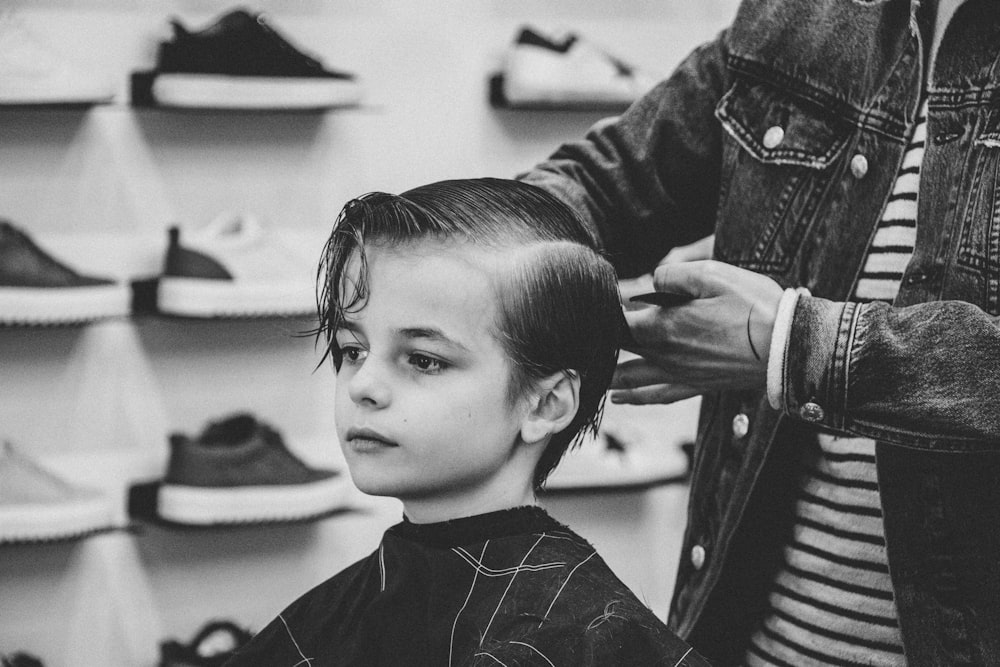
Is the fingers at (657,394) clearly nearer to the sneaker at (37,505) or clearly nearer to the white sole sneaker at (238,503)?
the white sole sneaker at (238,503)

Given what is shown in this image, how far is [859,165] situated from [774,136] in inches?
4.2

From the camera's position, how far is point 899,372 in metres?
1.12

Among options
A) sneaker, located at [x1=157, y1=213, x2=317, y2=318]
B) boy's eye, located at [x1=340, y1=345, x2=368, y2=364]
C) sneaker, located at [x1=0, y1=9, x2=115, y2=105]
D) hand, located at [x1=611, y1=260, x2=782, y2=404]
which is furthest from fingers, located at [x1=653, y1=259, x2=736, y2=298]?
sneaker, located at [x1=0, y1=9, x2=115, y2=105]

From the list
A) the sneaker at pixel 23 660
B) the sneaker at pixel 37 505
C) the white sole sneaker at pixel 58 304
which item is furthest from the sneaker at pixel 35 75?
the sneaker at pixel 23 660

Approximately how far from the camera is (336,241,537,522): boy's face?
1.06m

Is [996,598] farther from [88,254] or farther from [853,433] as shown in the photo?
[88,254]

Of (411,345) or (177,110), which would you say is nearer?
(411,345)

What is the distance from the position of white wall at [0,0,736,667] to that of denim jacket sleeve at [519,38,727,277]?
1.48 meters

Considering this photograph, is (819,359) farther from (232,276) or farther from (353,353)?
(232,276)

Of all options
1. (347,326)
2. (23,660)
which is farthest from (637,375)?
(23,660)

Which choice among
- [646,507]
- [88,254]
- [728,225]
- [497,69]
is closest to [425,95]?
[497,69]

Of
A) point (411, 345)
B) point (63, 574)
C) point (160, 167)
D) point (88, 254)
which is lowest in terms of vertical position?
point (63, 574)

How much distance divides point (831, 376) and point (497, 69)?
2063 mm

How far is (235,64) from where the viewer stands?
2.62 m
